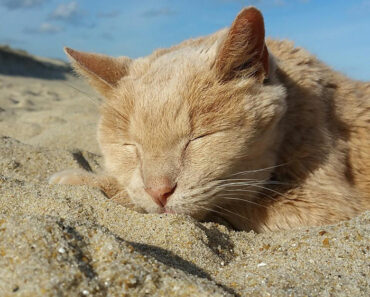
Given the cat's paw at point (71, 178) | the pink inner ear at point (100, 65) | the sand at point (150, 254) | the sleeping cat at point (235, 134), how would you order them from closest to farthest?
the sand at point (150, 254)
the sleeping cat at point (235, 134)
the pink inner ear at point (100, 65)
the cat's paw at point (71, 178)

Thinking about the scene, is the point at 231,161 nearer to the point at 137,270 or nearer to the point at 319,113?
the point at 319,113

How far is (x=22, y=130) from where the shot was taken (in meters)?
5.92

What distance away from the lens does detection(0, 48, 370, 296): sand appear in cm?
131

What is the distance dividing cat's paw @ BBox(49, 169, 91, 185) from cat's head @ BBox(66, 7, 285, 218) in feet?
1.39

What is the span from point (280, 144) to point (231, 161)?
0.48 metres

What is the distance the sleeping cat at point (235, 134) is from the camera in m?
2.28

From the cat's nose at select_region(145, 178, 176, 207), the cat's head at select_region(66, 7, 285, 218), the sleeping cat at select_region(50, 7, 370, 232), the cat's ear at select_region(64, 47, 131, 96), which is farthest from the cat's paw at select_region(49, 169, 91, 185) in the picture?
the cat's nose at select_region(145, 178, 176, 207)

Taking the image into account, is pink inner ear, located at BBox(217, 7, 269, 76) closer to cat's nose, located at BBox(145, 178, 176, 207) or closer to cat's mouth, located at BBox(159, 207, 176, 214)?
cat's nose, located at BBox(145, 178, 176, 207)

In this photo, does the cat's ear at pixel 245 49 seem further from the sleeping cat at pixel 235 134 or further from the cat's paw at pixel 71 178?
→ the cat's paw at pixel 71 178

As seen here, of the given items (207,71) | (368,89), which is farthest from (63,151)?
(368,89)

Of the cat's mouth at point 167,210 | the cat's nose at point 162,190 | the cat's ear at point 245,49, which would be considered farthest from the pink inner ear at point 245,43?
the cat's mouth at point 167,210

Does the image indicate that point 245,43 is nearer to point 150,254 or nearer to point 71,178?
point 150,254

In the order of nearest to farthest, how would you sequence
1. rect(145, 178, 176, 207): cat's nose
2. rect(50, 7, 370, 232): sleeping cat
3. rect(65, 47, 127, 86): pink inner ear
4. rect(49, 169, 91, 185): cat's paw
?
rect(145, 178, 176, 207): cat's nose → rect(50, 7, 370, 232): sleeping cat → rect(65, 47, 127, 86): pink inner ear → rect(49, 169, 91, 185): cat's paw

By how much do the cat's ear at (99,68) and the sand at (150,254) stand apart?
72 centimetres
